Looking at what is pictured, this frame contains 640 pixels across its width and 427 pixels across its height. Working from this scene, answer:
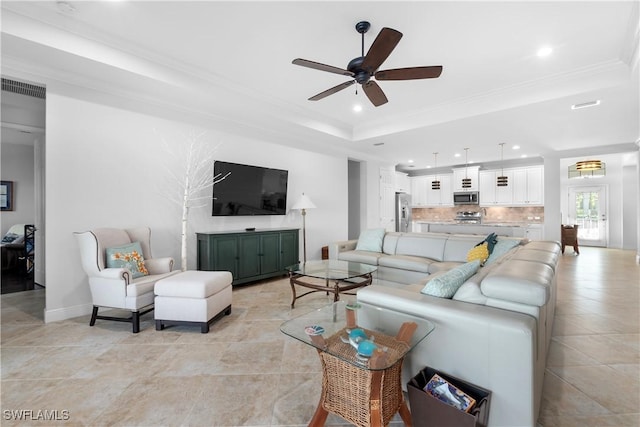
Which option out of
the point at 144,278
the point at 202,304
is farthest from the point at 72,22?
the point at 202,304

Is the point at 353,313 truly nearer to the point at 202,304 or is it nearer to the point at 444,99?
the point at 202,304

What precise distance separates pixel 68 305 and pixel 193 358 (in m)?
1.95

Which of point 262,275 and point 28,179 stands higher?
point 28,179

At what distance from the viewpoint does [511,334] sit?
136 cm

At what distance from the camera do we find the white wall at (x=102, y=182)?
3.04m

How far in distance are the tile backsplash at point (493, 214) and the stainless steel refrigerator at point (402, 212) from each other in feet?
4.41

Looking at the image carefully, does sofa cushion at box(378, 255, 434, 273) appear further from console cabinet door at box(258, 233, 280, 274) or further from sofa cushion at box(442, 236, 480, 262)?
console cabinet door at box(258, 233, 280, 274)

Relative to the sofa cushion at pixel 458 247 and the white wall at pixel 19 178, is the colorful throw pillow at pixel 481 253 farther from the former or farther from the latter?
the white wall at pixel 19 178

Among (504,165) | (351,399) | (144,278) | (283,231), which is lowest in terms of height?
(351,399)

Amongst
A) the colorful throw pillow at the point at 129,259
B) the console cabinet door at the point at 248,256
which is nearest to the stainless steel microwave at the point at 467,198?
the console cabinet door at the point at 248,256

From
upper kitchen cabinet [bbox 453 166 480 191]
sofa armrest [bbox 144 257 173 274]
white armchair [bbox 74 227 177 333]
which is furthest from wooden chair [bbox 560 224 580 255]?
white armchair [bbox 74 227 177 333]

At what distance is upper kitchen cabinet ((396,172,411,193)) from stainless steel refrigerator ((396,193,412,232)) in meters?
0.28

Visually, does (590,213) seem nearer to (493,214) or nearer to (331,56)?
(493,214)

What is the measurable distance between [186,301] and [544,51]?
4.44 metres
